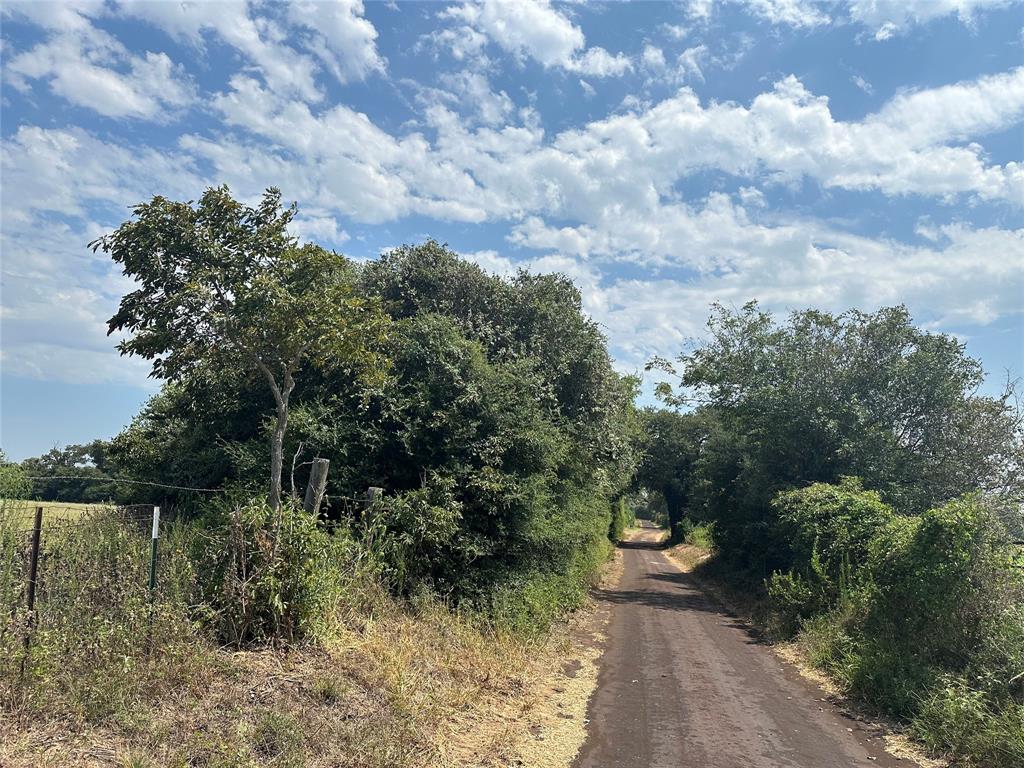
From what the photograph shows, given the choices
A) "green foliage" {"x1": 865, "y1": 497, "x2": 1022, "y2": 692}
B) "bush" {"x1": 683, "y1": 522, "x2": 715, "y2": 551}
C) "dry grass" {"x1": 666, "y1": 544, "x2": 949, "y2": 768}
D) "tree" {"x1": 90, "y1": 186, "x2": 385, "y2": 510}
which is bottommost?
"bush" {"x1": 683, "y1": 522, "x2": 715, "y2": 551}

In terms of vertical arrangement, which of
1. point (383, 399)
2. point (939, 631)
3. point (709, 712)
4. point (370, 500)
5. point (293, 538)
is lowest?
point (709, 712)

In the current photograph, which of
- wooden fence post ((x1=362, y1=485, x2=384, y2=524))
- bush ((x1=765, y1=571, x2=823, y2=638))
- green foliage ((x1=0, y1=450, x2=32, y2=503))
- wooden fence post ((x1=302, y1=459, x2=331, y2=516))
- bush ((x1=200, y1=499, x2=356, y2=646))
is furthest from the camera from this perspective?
bush ((x1=765, y1=571, x2=823, y2=638))

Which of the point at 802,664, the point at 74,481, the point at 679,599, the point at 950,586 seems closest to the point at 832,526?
the point at 802,664

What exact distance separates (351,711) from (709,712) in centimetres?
438

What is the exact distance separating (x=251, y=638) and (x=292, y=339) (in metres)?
3.45

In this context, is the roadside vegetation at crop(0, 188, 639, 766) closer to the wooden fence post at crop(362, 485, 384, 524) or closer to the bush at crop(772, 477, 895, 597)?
the wooden fence post at crop(362, 485, 384, 524)

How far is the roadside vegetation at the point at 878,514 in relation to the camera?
7.75 m

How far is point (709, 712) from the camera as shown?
25.5ft

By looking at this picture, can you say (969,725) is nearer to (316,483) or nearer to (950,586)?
(950,586)

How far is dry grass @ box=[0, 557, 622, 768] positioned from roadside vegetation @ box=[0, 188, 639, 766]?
1.0 inches

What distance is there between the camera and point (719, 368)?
69.7 feet

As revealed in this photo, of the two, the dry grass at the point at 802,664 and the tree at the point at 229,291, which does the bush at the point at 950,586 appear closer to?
the dry grass at the point at 802,664

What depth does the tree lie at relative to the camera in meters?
7.68

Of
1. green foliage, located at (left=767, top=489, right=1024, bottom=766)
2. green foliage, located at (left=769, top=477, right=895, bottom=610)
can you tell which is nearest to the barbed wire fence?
green foliage, located at (left=767, top=489, right=1024, bottom=766)
